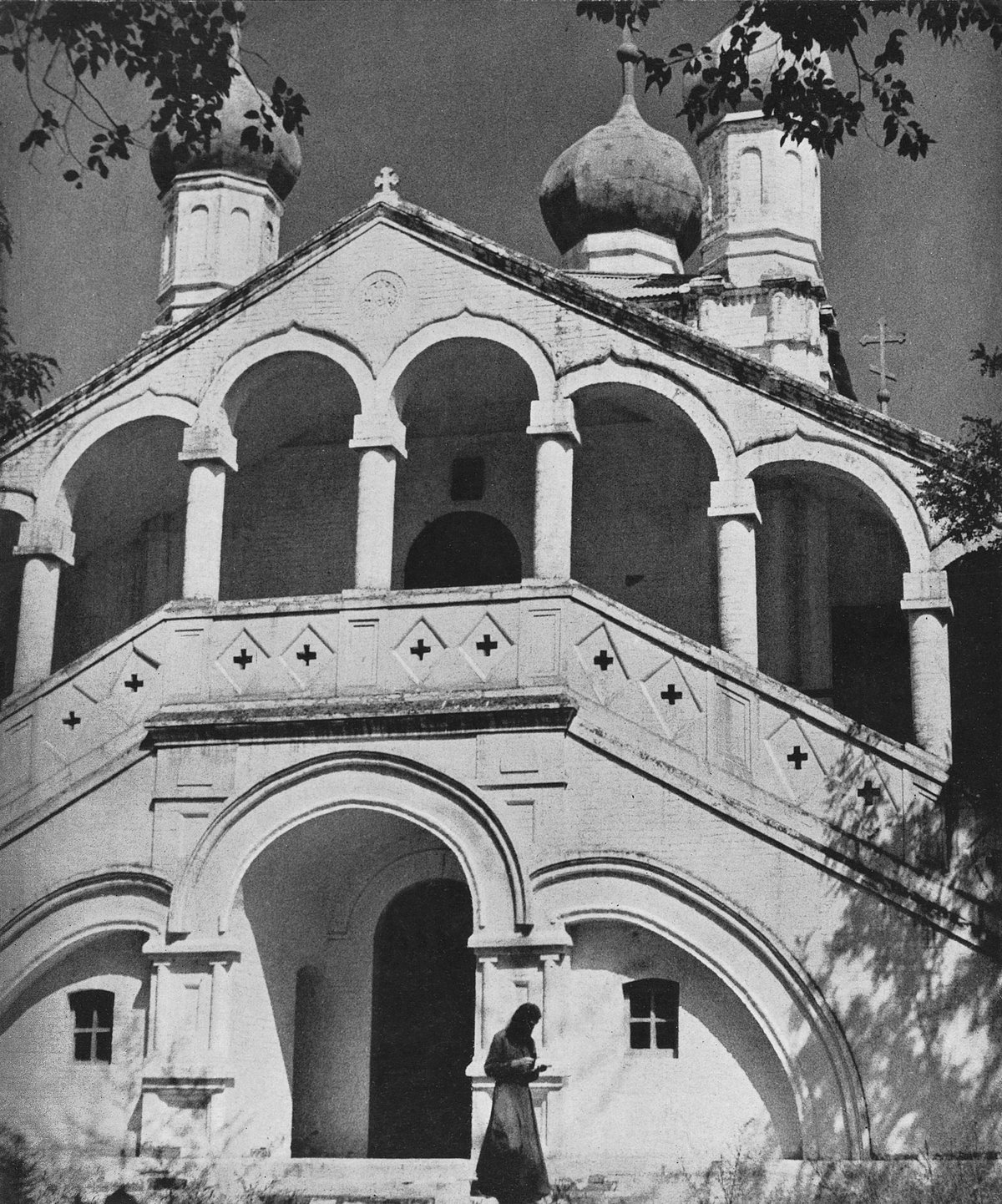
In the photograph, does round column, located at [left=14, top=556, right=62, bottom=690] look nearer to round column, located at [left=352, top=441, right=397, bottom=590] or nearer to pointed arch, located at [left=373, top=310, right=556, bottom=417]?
round column, located at [left=352, top=441, right=397, bottom=590]

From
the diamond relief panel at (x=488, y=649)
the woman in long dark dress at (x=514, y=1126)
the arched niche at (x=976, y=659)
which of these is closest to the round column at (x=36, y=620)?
the diamond relief panel at (x=488, y=649)

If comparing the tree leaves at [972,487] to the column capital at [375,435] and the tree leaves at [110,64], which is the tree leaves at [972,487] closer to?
the tree leaves at [110,64]

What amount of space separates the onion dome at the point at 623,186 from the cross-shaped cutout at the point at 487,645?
9.13 metres

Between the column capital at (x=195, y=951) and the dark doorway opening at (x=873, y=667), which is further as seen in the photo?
the dark doorway opening at (x=873, y=667)

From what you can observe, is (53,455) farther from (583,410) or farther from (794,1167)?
(794,1167)

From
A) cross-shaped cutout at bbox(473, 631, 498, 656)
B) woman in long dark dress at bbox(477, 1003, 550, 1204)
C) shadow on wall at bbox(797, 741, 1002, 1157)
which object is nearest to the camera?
woman in long dark dress at bbox(477, 1003, 550, 1204)

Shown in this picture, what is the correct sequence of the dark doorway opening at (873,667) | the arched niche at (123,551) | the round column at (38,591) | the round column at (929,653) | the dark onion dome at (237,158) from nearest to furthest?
1. the round column at (929,653)
2. the round column at (38,591)
3. the dark doorway opening at (873,667)
4. the arched niche at (123,551)
5. the dark onion dome at (237,158)

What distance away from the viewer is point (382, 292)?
2017 cm

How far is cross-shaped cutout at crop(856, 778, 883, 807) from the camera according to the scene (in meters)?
17.6

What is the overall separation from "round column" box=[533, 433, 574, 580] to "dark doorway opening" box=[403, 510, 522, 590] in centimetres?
219

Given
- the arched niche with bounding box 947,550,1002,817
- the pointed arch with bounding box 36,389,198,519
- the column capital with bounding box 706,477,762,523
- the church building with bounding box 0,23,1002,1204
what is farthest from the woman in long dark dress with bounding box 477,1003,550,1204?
the pointed arch with bounding box 36,389,198,519

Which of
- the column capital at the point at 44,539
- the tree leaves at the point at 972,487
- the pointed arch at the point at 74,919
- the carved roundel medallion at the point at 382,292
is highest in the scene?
the carved roundel medallion at the point at 382,292

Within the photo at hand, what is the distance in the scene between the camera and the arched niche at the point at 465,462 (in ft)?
70.0

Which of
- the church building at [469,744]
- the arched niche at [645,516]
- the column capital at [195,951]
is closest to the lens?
the church building at [469,744]
